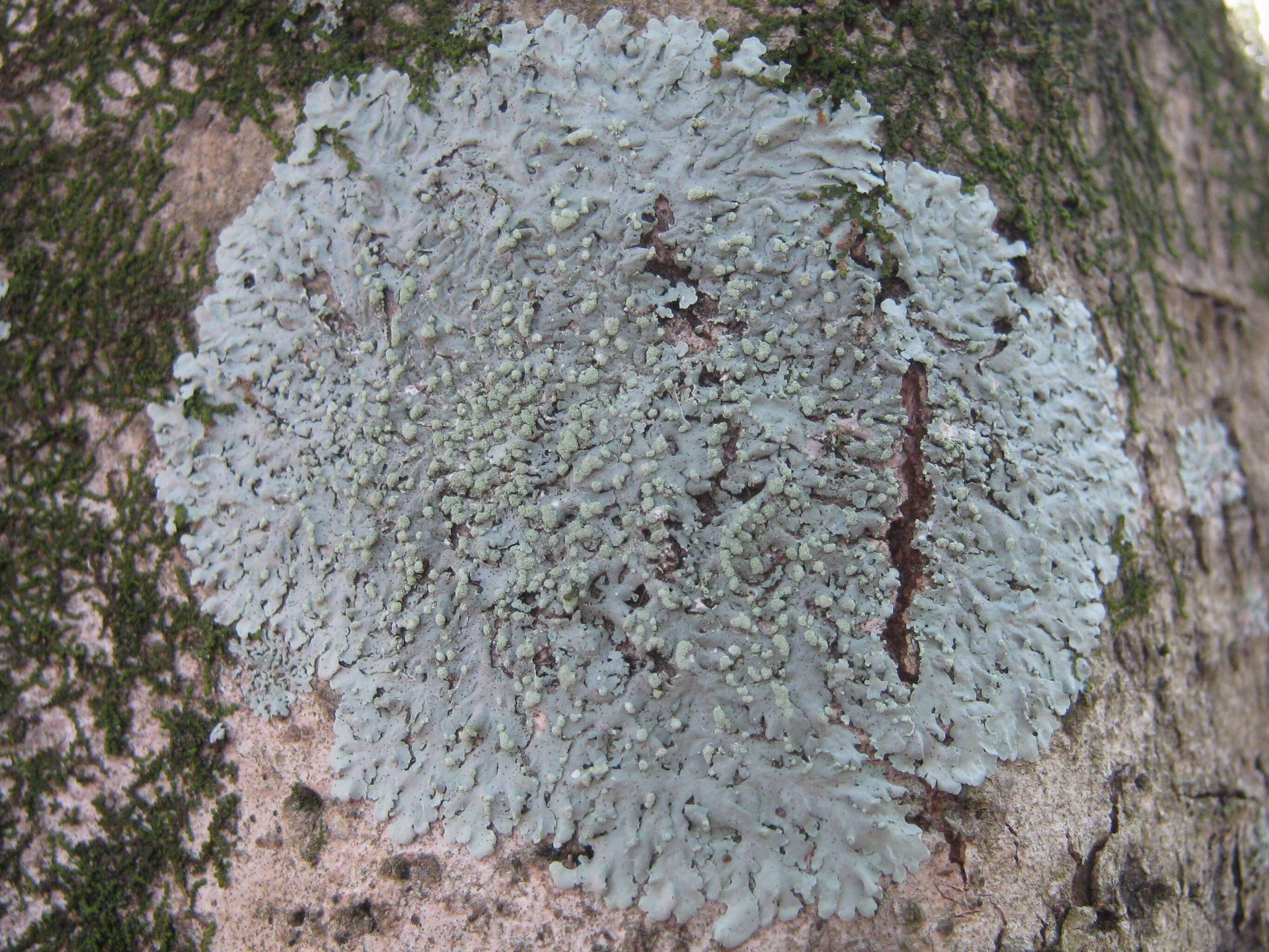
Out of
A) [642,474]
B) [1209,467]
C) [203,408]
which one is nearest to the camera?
[642,474]

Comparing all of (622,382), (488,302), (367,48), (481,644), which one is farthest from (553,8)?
(481,644)

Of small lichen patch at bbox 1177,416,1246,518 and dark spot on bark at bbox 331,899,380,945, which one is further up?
small lichen patch at bbox 1177,416,1246,518

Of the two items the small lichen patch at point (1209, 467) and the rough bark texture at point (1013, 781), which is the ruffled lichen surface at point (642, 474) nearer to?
the rough bark texture at point (1013, 781)

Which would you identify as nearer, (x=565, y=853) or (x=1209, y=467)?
(x=565, y=853)

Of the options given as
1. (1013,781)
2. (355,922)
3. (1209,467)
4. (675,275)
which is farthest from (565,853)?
(1209,467)

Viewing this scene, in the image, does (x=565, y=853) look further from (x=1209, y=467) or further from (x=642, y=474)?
(x=1209, y=467)

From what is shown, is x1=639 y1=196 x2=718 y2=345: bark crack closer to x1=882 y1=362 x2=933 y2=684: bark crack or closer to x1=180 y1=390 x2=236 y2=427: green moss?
x1=882 y1=362 x2=933 y2=684: bark crack

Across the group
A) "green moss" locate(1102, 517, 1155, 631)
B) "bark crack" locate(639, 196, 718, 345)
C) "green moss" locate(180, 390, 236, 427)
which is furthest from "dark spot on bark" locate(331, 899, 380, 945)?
"green moss" locate(1102, 517, 1155, 631)
